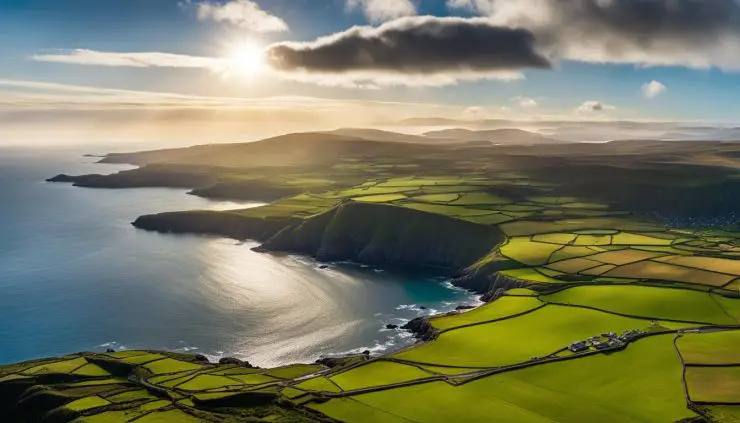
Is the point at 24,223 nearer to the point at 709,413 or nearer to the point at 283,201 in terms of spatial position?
the point at 283,201

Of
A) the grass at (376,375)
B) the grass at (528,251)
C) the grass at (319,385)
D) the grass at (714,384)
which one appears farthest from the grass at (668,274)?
the grass at (319,385)

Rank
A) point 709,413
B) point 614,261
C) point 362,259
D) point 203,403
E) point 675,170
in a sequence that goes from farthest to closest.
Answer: point 675,170, point 362,259, point 614,261, point 203,403, point 709,413

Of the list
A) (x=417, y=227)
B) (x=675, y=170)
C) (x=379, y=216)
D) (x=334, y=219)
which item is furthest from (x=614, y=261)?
(x=675, y=170)

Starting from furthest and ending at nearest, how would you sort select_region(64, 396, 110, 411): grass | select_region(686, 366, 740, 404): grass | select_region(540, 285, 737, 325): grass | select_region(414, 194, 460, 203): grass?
select_region(414, 194, 460, 203): grass
select_region(540, 285, 737, 325): grass
select_region(64, 396, 110, 411): grass
select_region(686, 366, 740, 404): grass

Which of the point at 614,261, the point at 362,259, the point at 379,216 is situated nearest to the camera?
the point at 614,261

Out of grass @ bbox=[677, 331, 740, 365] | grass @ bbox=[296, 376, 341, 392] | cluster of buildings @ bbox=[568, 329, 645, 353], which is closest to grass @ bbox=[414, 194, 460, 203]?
cluster of buildings @ bbox=[568, 329, 645, 353]

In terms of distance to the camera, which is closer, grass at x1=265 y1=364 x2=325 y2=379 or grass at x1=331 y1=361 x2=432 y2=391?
grass at x1=331 y1=361 x2=432 y2=391

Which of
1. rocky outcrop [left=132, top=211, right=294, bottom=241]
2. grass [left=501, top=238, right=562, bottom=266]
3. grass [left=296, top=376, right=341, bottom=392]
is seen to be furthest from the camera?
rocky outcrop [left=132, top=211, right=294, bottom=241]

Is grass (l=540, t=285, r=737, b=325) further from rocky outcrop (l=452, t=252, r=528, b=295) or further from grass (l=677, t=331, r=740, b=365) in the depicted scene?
rocky outcrop (l=452, t=252, r=528, b=295)
